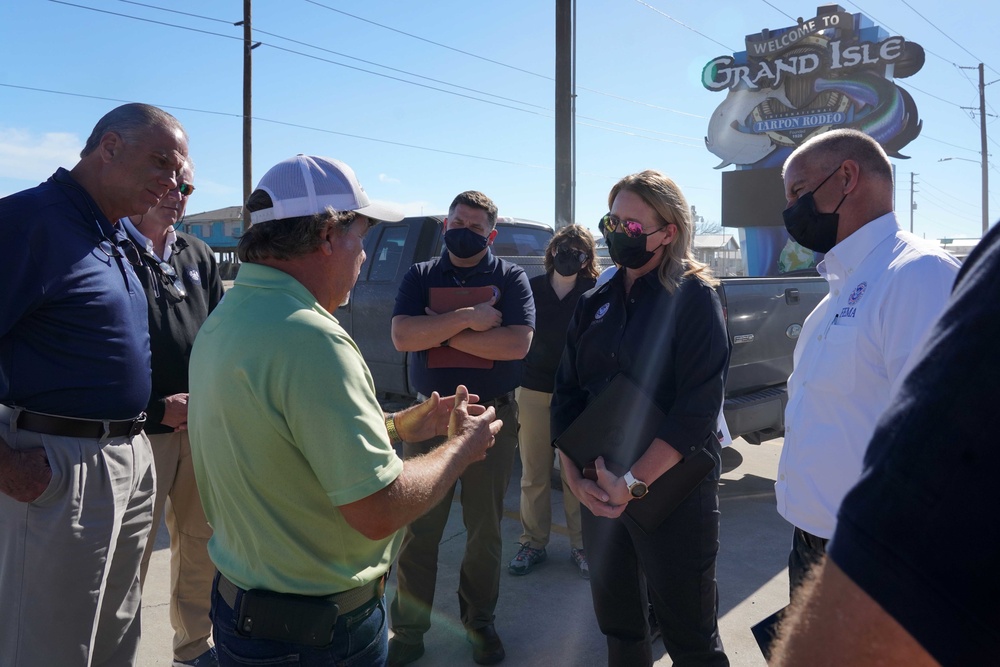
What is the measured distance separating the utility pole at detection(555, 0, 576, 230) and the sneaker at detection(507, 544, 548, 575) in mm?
6481

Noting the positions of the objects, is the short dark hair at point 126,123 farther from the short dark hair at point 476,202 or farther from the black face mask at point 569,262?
the black face mask at point 569,262

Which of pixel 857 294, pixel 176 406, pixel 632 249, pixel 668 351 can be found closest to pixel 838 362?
pixel 857 294

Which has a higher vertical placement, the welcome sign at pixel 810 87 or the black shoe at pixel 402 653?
the welcome sign at pixel 810 87

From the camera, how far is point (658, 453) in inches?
98.2

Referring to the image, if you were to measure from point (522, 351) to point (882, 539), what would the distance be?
10.3 feet

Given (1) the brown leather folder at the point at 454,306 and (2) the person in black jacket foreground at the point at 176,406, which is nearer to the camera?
(2) the person in black jacket foreground at the point at 176,406

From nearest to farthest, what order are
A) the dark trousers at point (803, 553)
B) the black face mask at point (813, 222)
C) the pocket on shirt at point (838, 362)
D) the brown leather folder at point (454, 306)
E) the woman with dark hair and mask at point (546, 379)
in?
the pocket on shirt at point (838, 362)
the dark trousers at point (803, 553)
the black face mask at point (813, 222)
the brown leather folder at point (454, 306)
the woman with dark hair and mask at point (546, 379)

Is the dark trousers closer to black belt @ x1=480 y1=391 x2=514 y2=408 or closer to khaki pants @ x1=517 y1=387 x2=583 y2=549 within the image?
black belt @ x1=480 y1=391 x2=514 y2=408

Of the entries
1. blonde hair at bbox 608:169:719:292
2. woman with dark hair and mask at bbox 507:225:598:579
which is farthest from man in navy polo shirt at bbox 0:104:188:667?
woman with dark hair and mask at bbox 507:225:598:579

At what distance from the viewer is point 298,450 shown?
1722 millimetres

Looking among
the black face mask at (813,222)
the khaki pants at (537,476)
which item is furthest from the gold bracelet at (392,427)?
the khaki pants at (537,476)

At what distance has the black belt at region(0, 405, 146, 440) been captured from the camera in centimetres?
230

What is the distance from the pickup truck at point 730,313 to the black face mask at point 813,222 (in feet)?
6.93

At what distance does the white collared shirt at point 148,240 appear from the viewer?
10.4 ft
